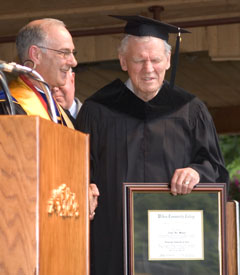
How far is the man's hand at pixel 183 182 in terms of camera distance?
9.69 feet

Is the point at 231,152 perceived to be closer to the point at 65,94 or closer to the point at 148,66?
the point at 65,94

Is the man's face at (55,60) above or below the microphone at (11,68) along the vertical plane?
above

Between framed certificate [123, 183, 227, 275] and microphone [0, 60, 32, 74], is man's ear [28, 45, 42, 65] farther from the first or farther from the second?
microphone [0, 60, 32, 74]

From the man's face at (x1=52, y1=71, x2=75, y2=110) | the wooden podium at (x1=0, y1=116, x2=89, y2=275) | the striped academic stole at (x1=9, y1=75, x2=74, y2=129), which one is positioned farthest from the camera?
the man's face at (x1=52, y1=71, x2=75, y2=110)

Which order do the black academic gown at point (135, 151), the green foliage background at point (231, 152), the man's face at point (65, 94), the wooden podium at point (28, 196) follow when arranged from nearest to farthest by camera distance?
1. the wooden podium at point (28, 196)
2. the black academic gown at point (135, 151)
3. the man's face at point (65, 94)
4. the green foliage background at point (231, 152)

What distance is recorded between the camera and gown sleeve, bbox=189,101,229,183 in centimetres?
338

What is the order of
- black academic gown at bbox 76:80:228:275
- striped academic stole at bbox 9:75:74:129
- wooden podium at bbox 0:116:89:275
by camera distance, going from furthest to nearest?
black academic gown at bbox 76:80:228:275
striped academic stole at bbox 9:75:74:129
wooden podium at bbox 0:116:89:275

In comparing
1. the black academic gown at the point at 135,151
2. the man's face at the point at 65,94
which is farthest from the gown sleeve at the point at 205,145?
the man's face at the point at 65,94

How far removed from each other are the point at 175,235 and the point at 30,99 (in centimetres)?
87

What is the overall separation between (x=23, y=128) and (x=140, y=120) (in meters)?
1.78

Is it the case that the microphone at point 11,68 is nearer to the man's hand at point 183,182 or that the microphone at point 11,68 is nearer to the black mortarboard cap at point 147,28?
the man's hand at point 183,182

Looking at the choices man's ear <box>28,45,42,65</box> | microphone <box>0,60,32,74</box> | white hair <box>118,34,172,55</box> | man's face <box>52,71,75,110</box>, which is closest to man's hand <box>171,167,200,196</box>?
white hair <box>118,34,172,55</box>

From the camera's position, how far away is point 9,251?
69.0 inches

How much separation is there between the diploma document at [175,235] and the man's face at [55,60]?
828mm
